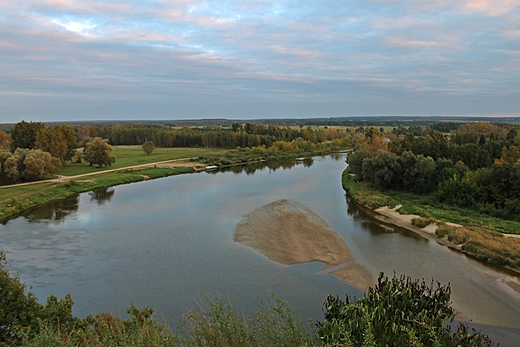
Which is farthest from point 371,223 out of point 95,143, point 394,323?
point 95,143

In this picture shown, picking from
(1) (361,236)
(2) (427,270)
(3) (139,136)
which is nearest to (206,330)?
(2) (427,270)

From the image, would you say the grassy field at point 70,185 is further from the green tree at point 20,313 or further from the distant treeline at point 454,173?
the distant treeline at point 454,173

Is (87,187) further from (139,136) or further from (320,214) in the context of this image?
(139,136)

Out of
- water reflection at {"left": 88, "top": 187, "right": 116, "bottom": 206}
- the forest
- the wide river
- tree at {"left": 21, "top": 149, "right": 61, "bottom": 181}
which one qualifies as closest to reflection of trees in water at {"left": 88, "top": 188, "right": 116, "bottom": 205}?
water reflection at {"left": 88, "top": 187, "right": 116, "bottom": 206}

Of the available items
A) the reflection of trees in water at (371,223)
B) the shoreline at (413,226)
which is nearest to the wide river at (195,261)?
the reflection of trees in water at (371,223)

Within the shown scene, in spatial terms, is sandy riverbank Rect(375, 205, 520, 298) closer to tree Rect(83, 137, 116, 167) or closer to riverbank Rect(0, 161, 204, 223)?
riverbank Rect(0, 161, 204, 223)

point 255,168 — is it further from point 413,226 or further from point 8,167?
point 413,226
